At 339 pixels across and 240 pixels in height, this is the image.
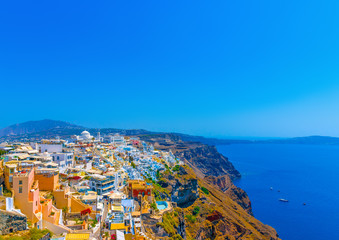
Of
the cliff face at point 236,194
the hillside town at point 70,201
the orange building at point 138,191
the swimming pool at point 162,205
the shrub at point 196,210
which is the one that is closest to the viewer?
the hillside town at point 70,201

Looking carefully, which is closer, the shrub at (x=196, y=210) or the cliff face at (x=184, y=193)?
the shrub at (x=196, y=210)

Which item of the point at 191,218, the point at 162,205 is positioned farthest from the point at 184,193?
the point at 162,205

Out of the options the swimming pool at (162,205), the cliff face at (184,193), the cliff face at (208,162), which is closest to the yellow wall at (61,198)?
the swimming pool at (162,205)

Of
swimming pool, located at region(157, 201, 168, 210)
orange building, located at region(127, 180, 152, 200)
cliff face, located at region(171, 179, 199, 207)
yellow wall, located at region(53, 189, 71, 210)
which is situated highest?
yellow wall, located at region(53, 189, 71, 210)

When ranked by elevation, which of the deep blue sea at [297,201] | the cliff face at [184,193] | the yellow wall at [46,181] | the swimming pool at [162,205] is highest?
the yellow wall at [46,181]

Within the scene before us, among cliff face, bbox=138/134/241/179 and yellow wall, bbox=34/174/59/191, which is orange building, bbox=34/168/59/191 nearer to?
yellow wall, bbox=34/174/59/191

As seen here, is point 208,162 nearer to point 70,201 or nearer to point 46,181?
point 70,201

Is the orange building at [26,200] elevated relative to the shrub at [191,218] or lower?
elevated

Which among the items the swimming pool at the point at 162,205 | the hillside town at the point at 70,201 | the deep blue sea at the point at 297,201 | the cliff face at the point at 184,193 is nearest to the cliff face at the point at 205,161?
the deep blue sea at the point at 297,201

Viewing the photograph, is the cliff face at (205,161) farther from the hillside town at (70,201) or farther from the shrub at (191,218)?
the hillside town at (70,201)

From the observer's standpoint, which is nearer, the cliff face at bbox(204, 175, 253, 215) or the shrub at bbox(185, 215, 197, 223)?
the shrub at bbox(185, 215, 197, 223)

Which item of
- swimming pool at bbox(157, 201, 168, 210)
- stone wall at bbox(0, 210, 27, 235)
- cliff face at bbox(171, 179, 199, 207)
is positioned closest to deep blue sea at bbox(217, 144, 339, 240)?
cliff face at bbox(171, 179, 199, 207)

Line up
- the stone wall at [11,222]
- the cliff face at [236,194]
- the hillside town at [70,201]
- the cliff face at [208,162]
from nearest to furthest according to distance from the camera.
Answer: the stone wall at [11,222]
the hillside town at [70,201]
the cliff face at [236,194]
the cliff face at [208,162]
